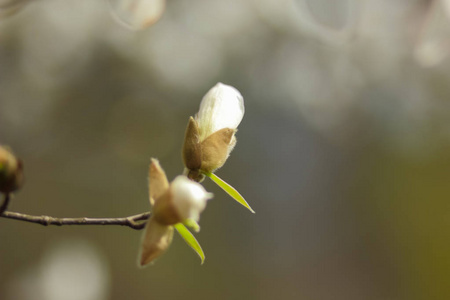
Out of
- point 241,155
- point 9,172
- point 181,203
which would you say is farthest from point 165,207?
point 241,155

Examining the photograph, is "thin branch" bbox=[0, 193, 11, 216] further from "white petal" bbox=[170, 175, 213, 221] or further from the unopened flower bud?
"white petal" bbox=[170, 175, 213, 221]

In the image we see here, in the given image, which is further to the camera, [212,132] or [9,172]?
[212,132]

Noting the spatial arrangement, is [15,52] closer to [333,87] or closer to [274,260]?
[333,87]

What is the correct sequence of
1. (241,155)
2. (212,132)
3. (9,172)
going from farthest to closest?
(241,155) → (212,132) → (9,172)

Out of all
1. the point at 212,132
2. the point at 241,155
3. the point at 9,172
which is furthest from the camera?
the point at 241,155

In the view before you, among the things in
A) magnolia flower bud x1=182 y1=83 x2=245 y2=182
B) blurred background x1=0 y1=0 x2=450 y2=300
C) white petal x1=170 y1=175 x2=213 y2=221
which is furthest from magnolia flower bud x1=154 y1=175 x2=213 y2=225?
blurred background x1=0 y1=0 x2=450 y2=300

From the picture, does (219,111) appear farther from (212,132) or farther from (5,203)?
(5,203)

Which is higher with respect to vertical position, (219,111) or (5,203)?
(219,111)
